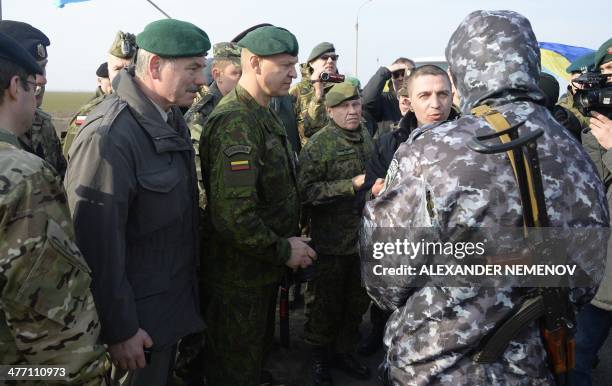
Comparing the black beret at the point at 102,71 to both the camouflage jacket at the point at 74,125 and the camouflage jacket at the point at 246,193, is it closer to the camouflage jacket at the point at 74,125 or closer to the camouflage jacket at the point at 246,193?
the camouflage jacket at the point at 74,125

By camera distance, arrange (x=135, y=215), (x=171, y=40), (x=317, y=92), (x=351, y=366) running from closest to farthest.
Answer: (x=135, y=215), (x=171, y=40), (x=351, y=366), (x=317, y=92)

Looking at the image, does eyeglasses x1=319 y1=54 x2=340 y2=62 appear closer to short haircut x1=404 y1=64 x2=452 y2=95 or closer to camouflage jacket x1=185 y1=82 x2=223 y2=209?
camouflage jacket x1=185 y1=82 x2=223 y2=209

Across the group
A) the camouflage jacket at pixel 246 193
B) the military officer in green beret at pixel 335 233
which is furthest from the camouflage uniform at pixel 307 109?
the camouflage jacket at pixel 246 193

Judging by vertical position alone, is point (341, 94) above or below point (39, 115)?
above

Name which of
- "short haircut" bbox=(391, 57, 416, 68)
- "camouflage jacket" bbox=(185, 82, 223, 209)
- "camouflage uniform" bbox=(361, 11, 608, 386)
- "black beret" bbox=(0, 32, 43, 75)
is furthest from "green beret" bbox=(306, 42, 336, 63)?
"black beret" bbox=(0, 32, 43, 75)

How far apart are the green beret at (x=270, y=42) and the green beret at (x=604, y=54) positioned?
98.4 inches

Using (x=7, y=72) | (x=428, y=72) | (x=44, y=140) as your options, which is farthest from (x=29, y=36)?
(x=428, y=72)

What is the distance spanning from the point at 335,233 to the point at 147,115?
1.81 meters

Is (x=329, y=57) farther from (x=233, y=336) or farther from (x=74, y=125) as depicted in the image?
(x=233, y=336)

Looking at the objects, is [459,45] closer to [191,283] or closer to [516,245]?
[516,245]

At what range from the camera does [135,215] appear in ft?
6.89

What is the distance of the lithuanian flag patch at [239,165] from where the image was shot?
2.45 m

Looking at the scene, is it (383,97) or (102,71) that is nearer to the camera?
(383,97)

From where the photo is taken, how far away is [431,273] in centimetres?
177
